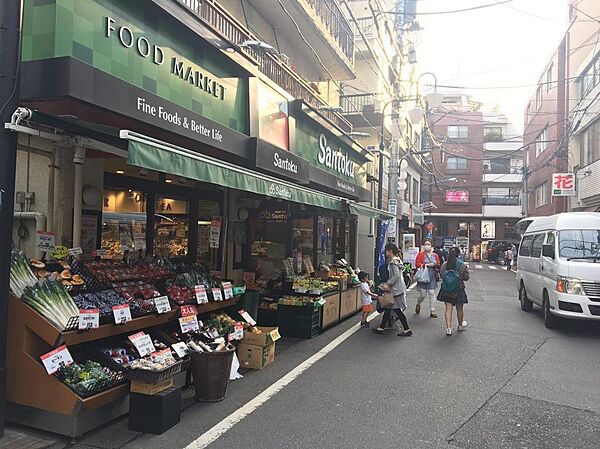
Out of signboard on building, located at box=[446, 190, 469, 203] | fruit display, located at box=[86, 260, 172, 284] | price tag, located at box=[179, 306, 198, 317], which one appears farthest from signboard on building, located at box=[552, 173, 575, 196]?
signboard on building, located at box=[446, 190, 469, 203]

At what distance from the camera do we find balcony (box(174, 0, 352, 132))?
739cm

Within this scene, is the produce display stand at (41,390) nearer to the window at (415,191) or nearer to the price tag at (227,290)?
the price tag at (227,290)

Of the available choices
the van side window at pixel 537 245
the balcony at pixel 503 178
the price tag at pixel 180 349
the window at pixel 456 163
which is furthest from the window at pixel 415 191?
the price tag at pixel 180 349

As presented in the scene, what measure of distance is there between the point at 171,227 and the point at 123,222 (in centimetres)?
142

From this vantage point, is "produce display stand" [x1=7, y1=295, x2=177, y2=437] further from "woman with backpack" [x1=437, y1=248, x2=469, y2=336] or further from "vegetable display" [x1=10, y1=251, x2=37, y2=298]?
"woman with backpack" [x1=437, y1=248, x2=469, y2=336]

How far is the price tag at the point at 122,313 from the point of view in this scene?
5199 millimetres

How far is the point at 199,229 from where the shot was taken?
388 inches

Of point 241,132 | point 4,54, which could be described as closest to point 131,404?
point 4,54

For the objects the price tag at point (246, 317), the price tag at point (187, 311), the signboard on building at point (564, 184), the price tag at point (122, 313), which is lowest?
the price tag at point (246, 317)

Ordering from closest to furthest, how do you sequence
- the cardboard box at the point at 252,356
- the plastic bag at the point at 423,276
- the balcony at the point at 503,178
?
the cardboard box at the point at 252,356, the plastic bag at the point at 423,276, the balcony at the point at 503,178

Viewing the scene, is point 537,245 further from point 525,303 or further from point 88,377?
point 88,377

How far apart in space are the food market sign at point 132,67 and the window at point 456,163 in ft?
164

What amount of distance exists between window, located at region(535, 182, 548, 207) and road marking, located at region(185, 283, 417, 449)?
104 feet

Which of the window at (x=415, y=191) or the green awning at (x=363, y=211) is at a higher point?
the window at (x=415, y=191)
